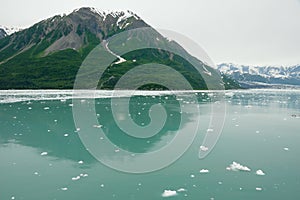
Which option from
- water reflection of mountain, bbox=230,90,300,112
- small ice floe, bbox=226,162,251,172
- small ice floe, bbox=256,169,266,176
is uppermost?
water reflection of mountain, bbox=230,90,300,112

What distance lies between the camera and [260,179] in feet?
37.3

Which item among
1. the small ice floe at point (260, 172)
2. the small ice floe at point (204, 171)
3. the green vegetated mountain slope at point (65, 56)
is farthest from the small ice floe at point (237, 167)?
the green vegetated mountain slope at point (65, 56)

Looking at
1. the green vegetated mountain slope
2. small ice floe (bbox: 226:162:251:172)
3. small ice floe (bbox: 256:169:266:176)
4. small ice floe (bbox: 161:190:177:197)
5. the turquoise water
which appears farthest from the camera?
the green vegetated mountain slope

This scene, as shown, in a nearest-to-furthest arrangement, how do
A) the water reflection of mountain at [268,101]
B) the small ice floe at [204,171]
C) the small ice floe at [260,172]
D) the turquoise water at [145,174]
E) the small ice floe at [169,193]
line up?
the small ice floe at [169,193] → the turquoise water at [145,174] → the small ice floe at [260,172] → the small ice floe at [204,171] → the water reflection of mountain at [268,101]

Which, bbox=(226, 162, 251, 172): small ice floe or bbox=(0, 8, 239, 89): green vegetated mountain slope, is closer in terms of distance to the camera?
bbox=(226, 162, 251, 172): small ice floe

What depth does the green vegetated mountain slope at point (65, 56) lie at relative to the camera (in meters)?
103

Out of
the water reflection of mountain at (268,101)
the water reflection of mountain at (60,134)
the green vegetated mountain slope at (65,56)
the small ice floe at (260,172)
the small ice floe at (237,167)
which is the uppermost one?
the green vegetated mountain slope at (65,56)

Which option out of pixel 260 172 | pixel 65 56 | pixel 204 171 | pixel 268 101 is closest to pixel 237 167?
pixel 260 172

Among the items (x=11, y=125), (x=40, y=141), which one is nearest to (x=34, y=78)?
(x=11, y=125)

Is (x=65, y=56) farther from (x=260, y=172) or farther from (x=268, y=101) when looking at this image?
(x=260, y=172)

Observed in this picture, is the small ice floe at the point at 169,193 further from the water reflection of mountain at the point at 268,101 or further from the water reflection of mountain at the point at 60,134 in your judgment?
the water reflection of mountain at the point at 268,101

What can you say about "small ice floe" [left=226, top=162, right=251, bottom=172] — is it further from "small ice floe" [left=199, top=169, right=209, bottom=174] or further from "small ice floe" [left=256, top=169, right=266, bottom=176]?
"small ice floe" [left=199, top=169, right=209, bottom=174]

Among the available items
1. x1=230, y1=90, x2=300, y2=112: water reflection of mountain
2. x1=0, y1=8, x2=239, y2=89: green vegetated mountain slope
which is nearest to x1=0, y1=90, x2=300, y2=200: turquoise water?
x1=230, y1=90, x2=300, y2=112: water reflection of mountain

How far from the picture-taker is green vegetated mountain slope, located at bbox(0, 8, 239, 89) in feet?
339
